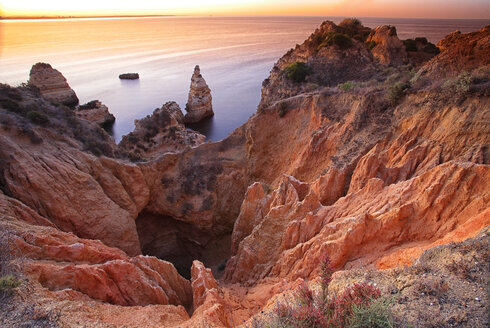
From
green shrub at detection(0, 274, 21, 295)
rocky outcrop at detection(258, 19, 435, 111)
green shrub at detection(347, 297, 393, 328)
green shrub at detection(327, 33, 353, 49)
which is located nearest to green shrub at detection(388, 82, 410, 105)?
rocky outcrop at detection(258, 19, 435, 111)

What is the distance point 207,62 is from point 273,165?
87772 millimetres

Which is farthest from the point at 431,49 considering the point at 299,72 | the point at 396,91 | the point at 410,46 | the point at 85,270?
the point at 85,270

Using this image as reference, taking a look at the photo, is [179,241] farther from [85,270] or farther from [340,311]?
[340,311]

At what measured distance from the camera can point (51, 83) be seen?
5147cm

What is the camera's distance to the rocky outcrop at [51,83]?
48062mm

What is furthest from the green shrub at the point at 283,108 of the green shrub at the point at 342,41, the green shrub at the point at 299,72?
the green shrub at the point at 342,41

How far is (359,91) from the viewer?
18.6 metres

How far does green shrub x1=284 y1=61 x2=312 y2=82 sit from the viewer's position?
32.0m

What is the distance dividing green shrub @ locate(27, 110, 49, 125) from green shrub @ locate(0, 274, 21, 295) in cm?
1270

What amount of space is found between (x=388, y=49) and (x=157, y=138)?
93.7ft

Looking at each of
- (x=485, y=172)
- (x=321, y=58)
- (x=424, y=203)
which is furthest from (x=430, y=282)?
(x=321, y=58)

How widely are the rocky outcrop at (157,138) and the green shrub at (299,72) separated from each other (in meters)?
13.6

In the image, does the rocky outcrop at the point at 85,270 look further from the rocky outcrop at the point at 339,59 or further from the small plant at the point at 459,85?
the rocky outcrop at the point at 339,59

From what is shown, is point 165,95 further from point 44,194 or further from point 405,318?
point 405,318
